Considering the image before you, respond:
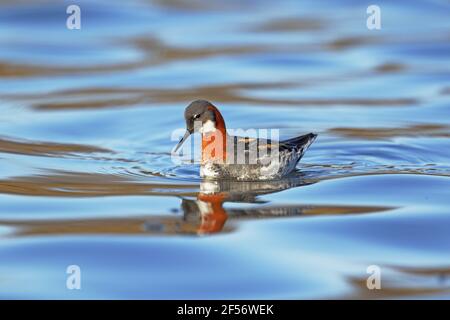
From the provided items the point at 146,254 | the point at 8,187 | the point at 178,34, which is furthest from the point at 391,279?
the point at 178,34

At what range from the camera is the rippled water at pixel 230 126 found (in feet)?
27.3

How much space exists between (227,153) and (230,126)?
3150mm

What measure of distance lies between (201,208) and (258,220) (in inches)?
25.3

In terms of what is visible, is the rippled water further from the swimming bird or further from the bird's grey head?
the bird's grey head

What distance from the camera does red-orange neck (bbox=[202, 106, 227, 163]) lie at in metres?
11.1

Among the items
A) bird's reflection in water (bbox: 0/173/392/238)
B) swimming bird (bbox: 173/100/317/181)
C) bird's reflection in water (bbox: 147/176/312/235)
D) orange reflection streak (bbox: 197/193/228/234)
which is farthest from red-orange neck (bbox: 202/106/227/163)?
orange reflection streak (bbox: 197/193/228/234)

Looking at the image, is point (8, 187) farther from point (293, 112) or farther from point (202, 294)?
point (293, 112)

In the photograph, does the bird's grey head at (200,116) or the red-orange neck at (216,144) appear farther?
the red-orange neck at (216,144)

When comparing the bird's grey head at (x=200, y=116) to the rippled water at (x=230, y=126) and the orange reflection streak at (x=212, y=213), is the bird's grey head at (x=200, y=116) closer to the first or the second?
the rippled water at (x=230, y=126)

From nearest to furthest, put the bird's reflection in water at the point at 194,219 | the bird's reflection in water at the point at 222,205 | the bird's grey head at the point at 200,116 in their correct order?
the bird's reflection in water at the point at 194,219, the bird's reflection in water at the point at 222,205, the bird's grey head at the point at 200,116

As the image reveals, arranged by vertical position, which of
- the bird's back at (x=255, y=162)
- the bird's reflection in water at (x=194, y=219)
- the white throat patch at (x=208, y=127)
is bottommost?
the bird's reflection in water at (x=194, y=219)

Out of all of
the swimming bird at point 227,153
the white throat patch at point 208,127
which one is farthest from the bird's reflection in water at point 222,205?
the white throat patch at point 208,127

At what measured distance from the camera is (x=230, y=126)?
14.2 m

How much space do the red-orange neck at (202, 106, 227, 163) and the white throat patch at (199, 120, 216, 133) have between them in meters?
0.06
